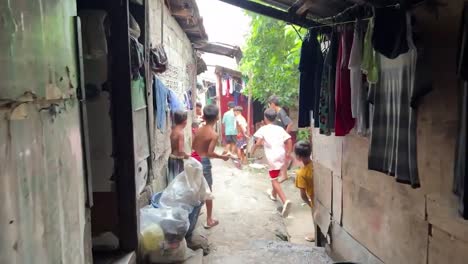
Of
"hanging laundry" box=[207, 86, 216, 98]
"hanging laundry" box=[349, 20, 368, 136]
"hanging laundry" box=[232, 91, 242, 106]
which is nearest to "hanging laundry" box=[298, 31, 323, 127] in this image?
"hanging laundry" box=[349, 20, 368, 136]

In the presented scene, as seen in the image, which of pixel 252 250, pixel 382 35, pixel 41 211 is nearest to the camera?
pixel 41 211

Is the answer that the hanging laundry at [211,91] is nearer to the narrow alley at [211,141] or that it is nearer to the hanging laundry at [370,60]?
the narrow alley at [211,141]

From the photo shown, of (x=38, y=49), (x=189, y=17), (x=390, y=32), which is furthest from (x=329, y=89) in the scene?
(x=189, y=17)

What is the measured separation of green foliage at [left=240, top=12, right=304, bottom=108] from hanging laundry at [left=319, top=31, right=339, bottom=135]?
5.66 metres

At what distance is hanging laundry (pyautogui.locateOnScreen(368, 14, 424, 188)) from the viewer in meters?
2.62

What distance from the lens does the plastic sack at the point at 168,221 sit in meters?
3.88

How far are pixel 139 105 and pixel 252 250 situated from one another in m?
2.38

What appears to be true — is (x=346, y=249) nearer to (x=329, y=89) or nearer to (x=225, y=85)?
(x=329, y=89)

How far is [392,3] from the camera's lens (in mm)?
2973

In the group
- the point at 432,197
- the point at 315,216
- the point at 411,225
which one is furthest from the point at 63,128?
the point at 315,216

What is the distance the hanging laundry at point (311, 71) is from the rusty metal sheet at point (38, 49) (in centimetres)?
276

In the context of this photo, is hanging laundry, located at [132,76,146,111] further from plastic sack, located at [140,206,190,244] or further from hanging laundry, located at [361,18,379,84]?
hanging laundry, located at [361,18,379,84]

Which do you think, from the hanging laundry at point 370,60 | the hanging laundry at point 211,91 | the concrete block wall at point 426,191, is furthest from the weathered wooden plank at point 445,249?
the hanging laundry at point 211,91

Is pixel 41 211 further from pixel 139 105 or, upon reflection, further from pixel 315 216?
pixel 315 216
